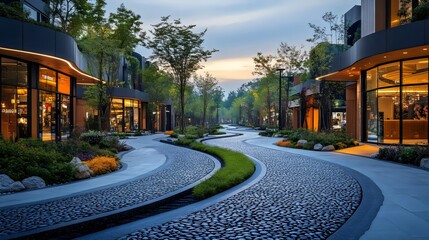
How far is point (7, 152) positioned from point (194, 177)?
5.83 m

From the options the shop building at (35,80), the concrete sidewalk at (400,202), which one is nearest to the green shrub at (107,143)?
the shop building at (35,80)

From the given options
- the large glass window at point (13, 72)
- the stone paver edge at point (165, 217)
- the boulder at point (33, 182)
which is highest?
the large glass window at point (13, 72)

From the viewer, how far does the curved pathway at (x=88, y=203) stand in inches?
249

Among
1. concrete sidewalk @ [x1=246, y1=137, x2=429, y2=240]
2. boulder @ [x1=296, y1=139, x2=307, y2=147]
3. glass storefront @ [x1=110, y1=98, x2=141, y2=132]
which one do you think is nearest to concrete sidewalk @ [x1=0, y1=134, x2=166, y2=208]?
concrete sidewalk @ [x1=246, y1=137, x2=429, y2=240]

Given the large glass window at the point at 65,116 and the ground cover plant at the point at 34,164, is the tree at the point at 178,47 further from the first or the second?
the ground cover plant at the point at 34,164

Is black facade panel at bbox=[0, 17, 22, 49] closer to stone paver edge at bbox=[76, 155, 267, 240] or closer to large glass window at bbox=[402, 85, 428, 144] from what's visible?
stone paver edge at bbox=[76, 155, 267, 240]

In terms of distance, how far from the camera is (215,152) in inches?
743

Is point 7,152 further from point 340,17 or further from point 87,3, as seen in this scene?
point 340,17

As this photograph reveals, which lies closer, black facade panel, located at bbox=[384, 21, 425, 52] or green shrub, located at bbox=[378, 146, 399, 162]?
green shrub, located at bbox=[378, 146, 399, 162]

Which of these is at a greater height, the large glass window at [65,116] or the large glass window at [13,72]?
the large glass window at [13,72]

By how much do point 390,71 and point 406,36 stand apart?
4301mm

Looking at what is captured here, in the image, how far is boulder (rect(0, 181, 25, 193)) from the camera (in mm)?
9281

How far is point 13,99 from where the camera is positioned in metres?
19.3

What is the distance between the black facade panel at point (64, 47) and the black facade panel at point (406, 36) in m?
17.0
